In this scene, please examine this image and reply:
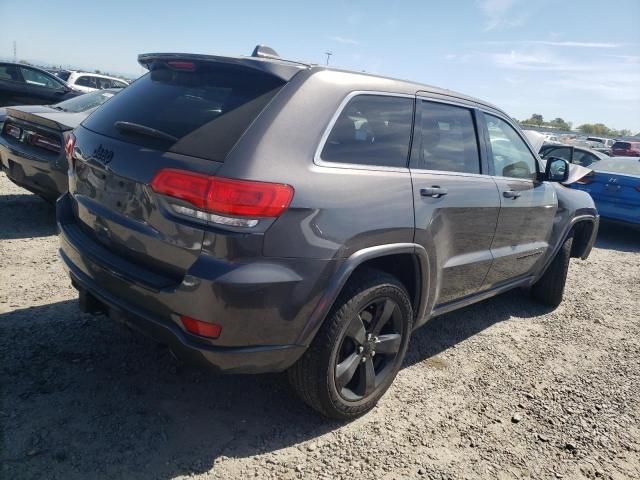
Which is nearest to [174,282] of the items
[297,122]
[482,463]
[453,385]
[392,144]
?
[297,122]

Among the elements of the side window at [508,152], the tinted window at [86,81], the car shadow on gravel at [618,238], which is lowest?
the car shadow on gravel at [618,238]

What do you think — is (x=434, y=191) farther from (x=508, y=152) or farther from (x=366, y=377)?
(x=508, y=152)

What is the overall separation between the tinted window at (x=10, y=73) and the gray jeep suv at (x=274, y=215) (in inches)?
355

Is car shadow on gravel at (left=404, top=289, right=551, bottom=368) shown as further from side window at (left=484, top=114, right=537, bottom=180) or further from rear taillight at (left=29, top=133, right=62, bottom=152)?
rear taillight at (left=29, top=133, right=62, bottom=152)

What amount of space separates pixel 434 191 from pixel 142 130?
1593 millimetres

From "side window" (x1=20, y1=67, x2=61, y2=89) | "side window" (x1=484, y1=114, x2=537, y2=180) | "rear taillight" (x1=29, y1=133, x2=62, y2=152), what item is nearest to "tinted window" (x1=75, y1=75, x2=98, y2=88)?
"side window" (x1=20, y1=67, x2=61, y2=89)

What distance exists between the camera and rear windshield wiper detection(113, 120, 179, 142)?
7.42ft

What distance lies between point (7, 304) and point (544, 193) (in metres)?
4.23

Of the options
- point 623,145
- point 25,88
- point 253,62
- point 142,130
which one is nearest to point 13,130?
point 142,130

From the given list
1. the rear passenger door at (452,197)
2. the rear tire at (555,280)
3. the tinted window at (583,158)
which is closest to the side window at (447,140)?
the rear passenger door at (452,197)

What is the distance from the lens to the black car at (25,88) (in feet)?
32.0

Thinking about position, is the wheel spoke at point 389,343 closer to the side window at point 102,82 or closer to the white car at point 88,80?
the white car at point 88,80

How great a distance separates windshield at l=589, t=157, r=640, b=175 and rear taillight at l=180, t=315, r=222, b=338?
8.54 meters

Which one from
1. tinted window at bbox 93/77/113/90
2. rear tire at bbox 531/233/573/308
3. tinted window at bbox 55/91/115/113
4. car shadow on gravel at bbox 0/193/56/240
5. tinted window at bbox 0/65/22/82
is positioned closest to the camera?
rear tire at bbox 531/233/573/308
